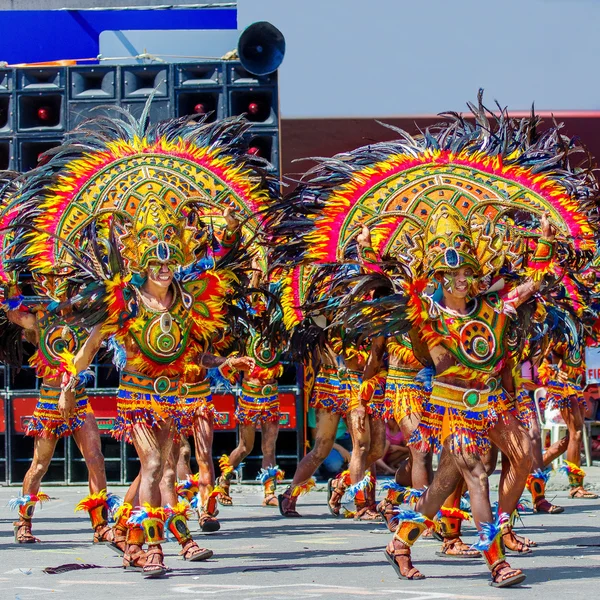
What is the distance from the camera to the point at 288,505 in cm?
1172

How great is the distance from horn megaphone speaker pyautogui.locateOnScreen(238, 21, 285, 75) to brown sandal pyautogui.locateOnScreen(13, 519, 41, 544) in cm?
621

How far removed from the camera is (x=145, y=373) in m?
8.44

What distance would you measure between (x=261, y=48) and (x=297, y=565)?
24.4ft

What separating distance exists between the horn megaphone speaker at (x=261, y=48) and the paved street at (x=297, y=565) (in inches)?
203

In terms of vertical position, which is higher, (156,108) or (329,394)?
(156,108)

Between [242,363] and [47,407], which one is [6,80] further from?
[242,363]

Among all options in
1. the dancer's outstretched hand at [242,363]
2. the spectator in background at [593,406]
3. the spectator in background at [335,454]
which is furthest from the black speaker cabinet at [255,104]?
the dancer's outstretched hand at [242,363]

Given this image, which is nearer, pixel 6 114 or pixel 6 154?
pixel 6 114

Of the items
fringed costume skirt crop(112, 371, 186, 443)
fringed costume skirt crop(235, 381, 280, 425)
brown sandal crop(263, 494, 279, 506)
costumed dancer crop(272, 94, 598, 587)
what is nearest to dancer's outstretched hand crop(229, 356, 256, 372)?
fringed costume skirt crop(112, 371, 186, 443)

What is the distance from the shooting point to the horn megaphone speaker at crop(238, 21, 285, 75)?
1414cm

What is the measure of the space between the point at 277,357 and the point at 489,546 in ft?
18.2

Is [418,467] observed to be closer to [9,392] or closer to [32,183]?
[32,183]

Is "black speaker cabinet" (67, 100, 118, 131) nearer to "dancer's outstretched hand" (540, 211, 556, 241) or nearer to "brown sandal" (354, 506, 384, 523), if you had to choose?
"brown sandal" (354, 506, 384, 523)

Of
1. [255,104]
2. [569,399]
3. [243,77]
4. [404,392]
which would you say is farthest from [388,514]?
[243,77]
